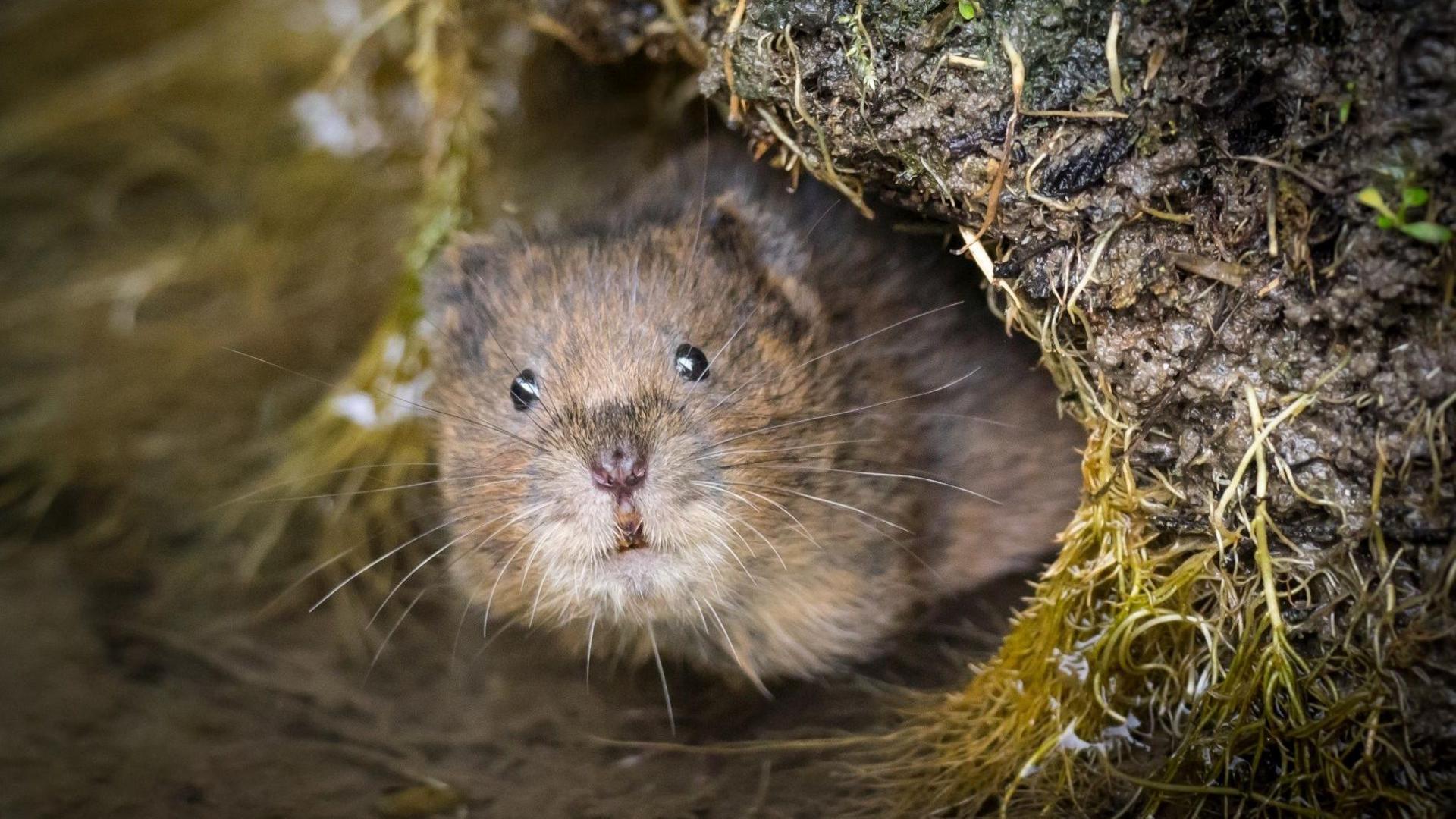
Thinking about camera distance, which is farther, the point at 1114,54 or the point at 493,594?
the point at 493,594

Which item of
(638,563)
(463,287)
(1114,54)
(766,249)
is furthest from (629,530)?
(1114,54)

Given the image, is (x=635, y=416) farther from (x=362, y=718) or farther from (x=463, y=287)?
(x=362, y=718)

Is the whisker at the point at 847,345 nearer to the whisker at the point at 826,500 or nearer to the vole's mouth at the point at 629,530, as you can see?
the whisker at the point at 826,500

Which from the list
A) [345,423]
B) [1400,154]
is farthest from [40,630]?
[1400,154]

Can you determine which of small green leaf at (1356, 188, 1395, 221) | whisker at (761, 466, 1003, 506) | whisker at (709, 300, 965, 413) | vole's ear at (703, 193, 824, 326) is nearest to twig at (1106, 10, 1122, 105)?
small green leaf at (1356, 188, 1395, 221)

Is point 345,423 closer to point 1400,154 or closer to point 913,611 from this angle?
point 913,611

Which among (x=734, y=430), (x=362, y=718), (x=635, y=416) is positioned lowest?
(x=362, y=718)

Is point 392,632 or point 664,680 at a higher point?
point 392,632

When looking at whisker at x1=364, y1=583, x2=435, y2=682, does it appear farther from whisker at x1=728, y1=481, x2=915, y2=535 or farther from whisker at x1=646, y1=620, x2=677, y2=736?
whisker at x1=728, y1=481, x2=915, y2=535
